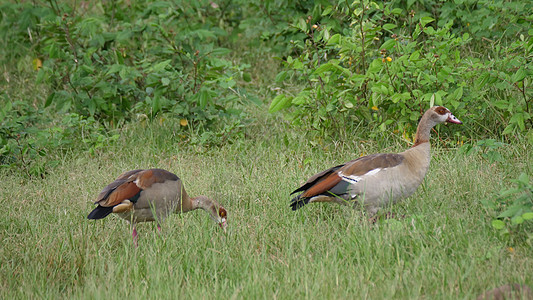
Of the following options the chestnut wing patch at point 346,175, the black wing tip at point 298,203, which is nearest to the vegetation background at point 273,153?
the black wing tip at point 298,203

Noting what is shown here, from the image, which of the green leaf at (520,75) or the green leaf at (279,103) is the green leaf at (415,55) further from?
the green leaf at (279,103)

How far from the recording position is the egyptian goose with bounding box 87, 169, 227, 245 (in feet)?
15.5

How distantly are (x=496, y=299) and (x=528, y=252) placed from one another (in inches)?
27.9

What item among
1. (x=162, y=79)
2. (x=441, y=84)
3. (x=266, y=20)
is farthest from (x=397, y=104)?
(x=266, y=20)

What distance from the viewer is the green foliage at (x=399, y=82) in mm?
5824

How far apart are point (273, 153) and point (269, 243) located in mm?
2241

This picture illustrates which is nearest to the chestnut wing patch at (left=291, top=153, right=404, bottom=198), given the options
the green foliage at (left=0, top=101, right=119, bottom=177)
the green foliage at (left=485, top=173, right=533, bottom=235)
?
the green foliage at (left=485, top=173, right=533, bottom=235)

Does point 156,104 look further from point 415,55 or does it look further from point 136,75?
point 415,55

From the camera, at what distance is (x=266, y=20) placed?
8.81 meters

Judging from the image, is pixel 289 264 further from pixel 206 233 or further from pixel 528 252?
pixel 528 252

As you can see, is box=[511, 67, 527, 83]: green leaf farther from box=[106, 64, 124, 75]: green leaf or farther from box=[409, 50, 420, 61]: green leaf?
box=[106, 64, 124, 75]: green leaf

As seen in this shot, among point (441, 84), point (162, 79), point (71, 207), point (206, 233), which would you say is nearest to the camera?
point (206, 233)

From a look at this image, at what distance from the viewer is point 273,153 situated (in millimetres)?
6672

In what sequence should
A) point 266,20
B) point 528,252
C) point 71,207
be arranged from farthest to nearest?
point 266,20
point 71,207
point 528,252
